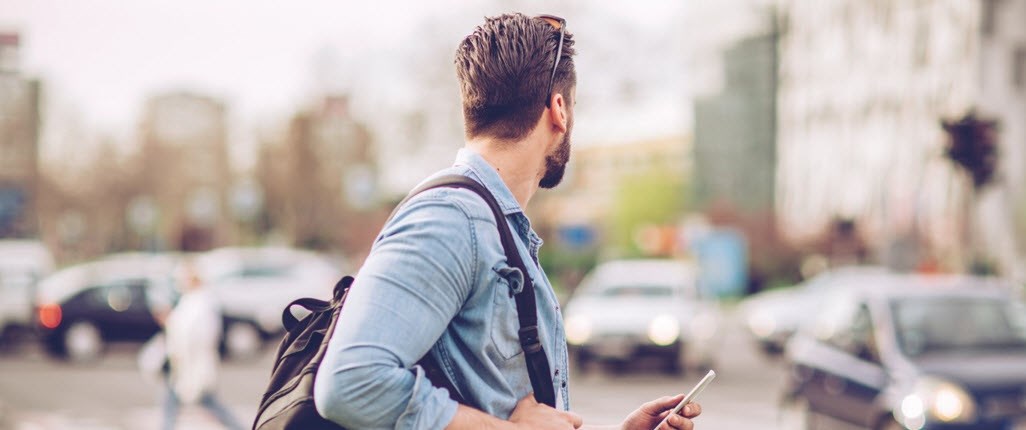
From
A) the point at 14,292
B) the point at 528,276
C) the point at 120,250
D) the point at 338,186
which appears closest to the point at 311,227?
the point at 338,186

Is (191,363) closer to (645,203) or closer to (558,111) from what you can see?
(558,111)

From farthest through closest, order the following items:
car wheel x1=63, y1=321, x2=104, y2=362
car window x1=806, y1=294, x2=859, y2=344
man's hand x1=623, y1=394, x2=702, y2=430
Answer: car wheel x1=63, y1=321, x2=104, y2=362 → car window x1=806, y1=294, x2=859, y2=344 → man's hand x1=623, y1=394, x2=702, y2=430

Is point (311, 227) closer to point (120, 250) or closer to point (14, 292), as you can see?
point (120, 250)

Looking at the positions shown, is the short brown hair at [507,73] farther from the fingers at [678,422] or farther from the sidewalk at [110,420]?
the sidewalk at [110,420]

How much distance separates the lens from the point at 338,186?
69688mm

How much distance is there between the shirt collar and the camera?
7.35 feet

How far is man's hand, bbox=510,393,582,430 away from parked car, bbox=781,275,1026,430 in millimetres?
7191

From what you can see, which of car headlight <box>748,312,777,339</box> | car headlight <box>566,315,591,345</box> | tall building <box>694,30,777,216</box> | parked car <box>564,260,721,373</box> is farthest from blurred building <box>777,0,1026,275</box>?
car headlight <box>566,315,591,345</box>

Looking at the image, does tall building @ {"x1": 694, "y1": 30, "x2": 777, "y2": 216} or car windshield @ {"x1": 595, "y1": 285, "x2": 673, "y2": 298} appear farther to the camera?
tall building @ {"x1": 694, "y1": 30, "x2": 777, "y2": 216}

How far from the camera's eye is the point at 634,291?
20.2 m

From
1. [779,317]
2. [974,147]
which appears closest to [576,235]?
[779,317]

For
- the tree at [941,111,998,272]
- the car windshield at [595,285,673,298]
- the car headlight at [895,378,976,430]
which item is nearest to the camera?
the car headlight at [895,378,976,430]

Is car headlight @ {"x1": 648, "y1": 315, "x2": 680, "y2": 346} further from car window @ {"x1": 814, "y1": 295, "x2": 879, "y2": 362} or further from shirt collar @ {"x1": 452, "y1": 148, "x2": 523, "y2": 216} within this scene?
shirt collar @ {"x1": 452, "y1": 148, "x2": 523, "y2": 216}

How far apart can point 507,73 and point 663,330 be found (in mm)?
16928
